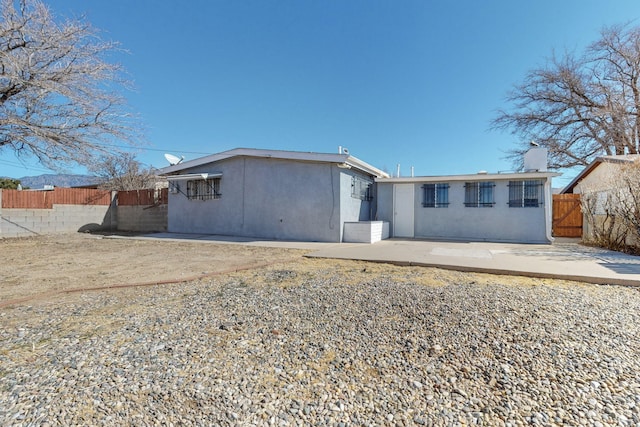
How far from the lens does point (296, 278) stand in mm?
5301

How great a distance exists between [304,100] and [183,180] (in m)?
8.36

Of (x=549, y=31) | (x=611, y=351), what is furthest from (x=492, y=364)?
(x=549, y=31)

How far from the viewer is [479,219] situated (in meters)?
11.3

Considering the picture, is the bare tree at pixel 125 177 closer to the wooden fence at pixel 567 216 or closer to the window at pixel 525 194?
the window at pixel 525 194

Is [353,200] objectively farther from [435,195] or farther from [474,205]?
[474,205]

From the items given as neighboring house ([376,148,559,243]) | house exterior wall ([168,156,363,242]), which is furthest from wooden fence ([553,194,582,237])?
house exterior wall ([168,156,363,242])

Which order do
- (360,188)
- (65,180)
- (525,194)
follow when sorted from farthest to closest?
1. (65,180)
2. (360,188)
3. (525,194)

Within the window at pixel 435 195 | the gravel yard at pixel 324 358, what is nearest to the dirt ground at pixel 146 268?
the gravel yard at pixel 324 358

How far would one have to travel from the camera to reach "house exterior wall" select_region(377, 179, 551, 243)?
10.6 m

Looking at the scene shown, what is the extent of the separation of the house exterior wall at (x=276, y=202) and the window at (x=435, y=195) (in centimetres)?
272

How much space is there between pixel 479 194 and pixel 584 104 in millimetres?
14303

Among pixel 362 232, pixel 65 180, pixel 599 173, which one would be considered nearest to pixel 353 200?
pixel 362 232

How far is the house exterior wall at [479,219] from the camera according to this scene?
10.6 meters

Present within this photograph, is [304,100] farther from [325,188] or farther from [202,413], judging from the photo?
[202,413]
